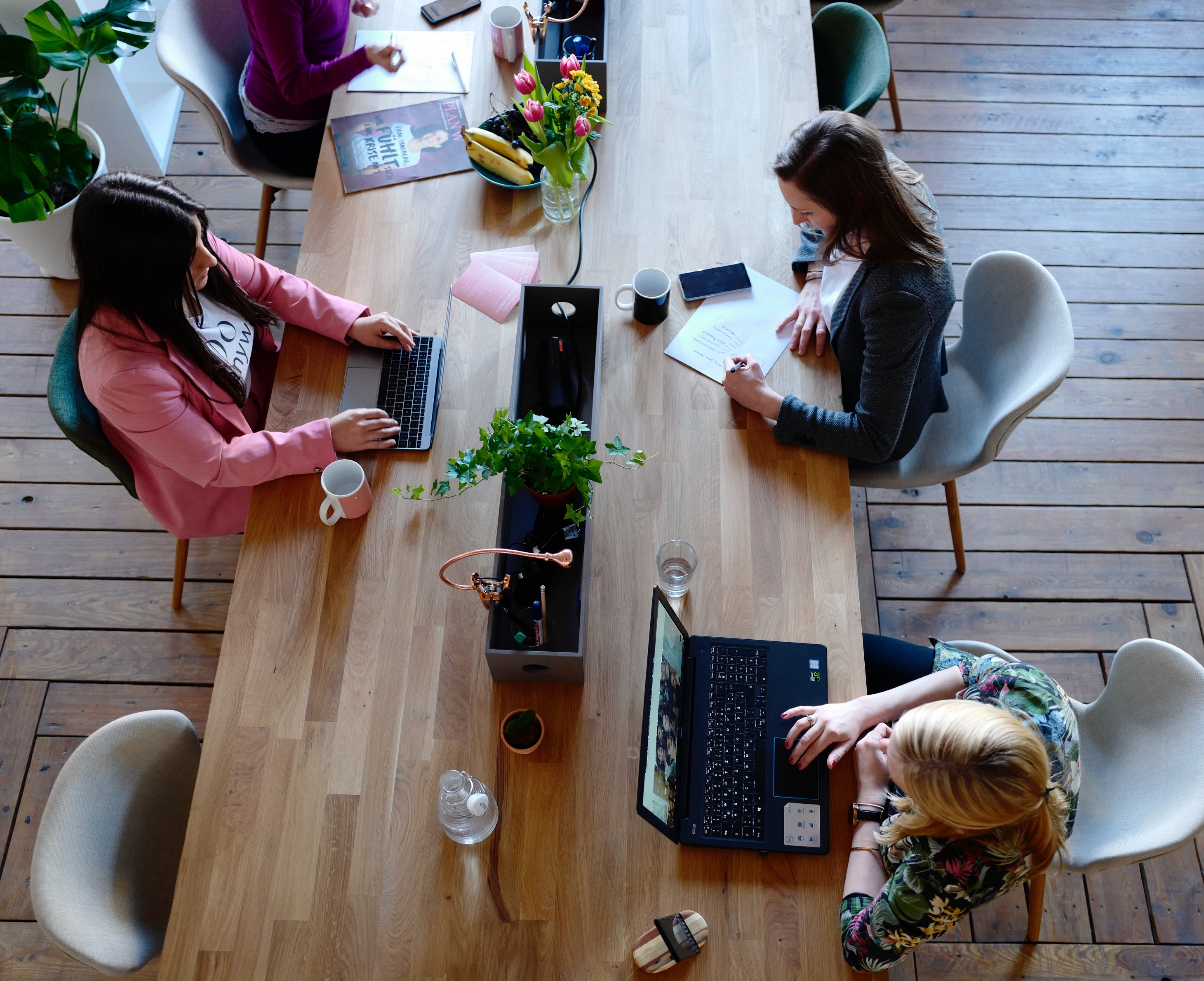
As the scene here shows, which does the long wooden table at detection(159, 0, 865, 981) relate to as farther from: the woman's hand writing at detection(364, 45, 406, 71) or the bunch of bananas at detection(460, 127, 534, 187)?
the woman's hand writing at detection(364, 45, 406, 71)

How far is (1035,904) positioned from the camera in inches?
78.7

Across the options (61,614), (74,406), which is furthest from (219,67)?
(61,614)

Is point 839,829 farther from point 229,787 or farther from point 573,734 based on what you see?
point 229,787

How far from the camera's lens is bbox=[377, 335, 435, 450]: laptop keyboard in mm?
1830

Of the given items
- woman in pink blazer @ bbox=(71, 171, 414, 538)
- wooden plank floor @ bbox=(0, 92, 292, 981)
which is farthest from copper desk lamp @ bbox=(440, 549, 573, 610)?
wooden plank floor @ bbox=(0, 92, 292, 981)

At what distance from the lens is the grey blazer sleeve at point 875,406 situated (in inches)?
69.5

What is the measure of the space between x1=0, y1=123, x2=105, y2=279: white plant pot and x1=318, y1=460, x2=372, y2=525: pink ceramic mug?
162cm

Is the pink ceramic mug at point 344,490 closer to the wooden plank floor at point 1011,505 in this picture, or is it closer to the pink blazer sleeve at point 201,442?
the pink blazer sleeve at point 201,442

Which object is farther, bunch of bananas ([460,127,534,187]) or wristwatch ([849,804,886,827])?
bunch of bananas ([460,127,534,187])

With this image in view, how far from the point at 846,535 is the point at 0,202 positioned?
250 cm

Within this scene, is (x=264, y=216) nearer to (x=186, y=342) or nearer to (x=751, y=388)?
(x=186, y=342)

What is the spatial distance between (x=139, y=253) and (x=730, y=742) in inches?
57.3

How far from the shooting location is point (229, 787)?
1.51 m

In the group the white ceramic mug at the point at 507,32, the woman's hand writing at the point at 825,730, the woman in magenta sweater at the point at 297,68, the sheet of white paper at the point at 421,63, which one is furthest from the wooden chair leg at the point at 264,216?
the woman's hand writing at the point at 825,730
